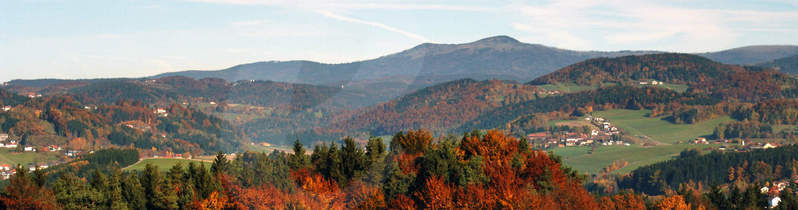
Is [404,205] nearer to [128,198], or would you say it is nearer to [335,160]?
[335,160]

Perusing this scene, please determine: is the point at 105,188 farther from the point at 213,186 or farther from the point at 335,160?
the point at 335,160

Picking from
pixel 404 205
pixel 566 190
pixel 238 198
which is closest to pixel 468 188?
pixel 404 205

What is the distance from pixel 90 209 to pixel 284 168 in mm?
35862

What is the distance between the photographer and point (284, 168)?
123000mm

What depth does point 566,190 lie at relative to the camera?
97.4 metres

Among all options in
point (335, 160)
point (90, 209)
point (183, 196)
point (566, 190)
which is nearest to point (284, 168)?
point (335, 160)

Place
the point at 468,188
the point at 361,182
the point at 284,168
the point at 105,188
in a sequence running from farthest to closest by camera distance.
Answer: the point at 284,168 → the point at 361,182 → the point at 105,188 → the point at 468,188

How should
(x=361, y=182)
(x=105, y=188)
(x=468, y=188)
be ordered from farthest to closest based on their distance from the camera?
1. (x=361, y=182)
2. (x=105, y=188)
3. (x=468, y=188)

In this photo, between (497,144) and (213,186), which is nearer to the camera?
(213,186)

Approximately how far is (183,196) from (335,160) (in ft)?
71.0

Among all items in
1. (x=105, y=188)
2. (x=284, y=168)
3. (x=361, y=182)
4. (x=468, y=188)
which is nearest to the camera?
(x=468, y=188)

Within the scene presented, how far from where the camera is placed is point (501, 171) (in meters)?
97.4

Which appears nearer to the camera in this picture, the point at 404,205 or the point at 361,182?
the point at 404,205

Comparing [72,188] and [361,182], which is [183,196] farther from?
[361,182]
